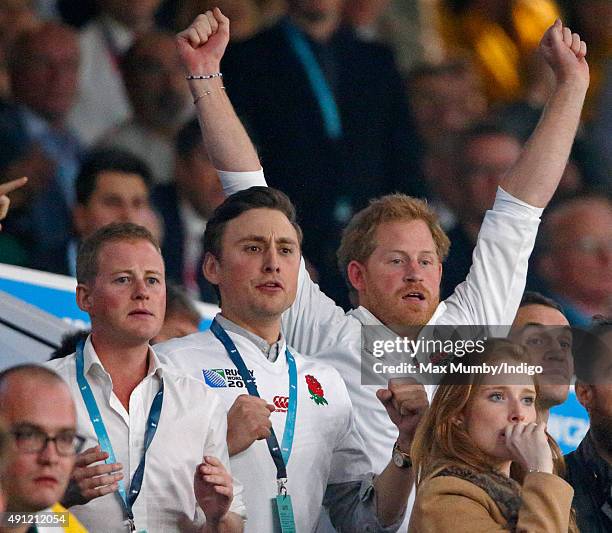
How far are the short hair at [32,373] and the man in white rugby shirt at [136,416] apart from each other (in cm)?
22

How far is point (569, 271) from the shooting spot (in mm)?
6145

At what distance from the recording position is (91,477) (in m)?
3.35

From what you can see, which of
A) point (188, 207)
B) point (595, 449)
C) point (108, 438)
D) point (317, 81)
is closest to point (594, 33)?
point (317, 81)

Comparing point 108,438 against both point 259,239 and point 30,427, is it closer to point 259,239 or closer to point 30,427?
point 30,427

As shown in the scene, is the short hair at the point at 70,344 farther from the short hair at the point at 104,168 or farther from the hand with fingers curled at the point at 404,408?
the short hair at the point at 104,168

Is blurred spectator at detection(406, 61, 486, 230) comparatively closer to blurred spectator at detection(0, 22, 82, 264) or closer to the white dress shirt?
blurred spectator at detection(0, 22, 82, 264)

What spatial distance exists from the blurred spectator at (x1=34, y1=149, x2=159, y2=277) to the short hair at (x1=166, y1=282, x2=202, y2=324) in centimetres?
38

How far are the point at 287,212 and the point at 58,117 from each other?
177 centimetres

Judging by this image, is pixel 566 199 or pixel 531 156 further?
pixel 566 199

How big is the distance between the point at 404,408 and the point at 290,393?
1.15 ft

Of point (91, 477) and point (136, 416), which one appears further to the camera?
point (136, 416)

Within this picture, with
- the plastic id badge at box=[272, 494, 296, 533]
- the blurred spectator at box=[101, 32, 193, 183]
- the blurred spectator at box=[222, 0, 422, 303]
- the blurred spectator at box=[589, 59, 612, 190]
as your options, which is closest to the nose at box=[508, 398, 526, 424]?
the plastic id badge at box=[272, 494, 296, 533]

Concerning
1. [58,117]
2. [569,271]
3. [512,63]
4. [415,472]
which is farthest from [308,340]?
[512,63]

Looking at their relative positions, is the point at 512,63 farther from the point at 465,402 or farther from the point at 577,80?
the point at 465,402
